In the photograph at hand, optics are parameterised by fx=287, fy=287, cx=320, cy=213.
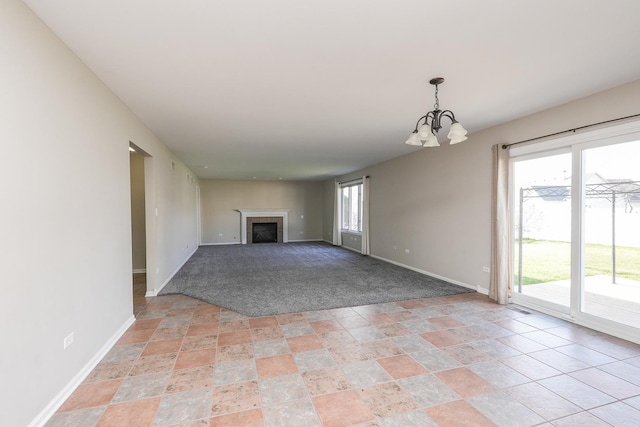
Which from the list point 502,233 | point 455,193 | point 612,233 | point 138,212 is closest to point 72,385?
point 138,212

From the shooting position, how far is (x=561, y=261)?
3.59 m

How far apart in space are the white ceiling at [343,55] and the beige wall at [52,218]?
0.29 m

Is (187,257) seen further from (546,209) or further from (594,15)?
(594,15)

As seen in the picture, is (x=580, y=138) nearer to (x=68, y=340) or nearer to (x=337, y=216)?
(x=68, y=340)

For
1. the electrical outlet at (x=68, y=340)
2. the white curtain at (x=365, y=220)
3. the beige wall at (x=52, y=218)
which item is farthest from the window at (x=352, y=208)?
the electrical outlet at (x=68, y=340)

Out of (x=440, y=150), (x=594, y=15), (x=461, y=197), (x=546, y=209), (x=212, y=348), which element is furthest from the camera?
(x=440, y=150)

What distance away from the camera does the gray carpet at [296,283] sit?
4.05 meters

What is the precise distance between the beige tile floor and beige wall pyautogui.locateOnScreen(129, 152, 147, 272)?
292 centimetres

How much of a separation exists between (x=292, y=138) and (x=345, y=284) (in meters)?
2.67

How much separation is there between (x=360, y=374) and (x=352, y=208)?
7.52 metres

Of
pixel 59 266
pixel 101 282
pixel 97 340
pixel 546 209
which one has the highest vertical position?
Answer: pixel 546 209

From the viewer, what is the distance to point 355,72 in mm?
2543

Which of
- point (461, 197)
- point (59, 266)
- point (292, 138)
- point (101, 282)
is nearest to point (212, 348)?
point (101, 282)

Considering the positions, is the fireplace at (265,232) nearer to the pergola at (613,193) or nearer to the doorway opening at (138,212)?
the doorway opening at (138,212)
